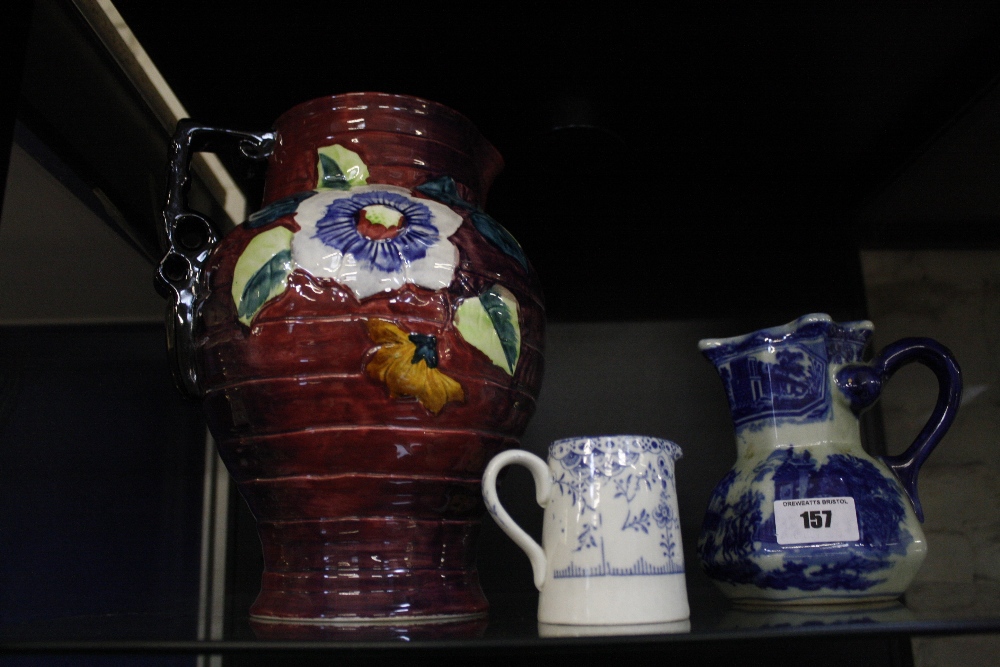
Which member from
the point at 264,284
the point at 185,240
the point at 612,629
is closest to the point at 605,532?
the point at 612,629

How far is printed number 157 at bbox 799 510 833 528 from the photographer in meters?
0.57

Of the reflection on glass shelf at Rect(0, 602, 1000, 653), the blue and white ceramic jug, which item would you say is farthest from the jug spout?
the reflection on glass shelf at Rect(0, 602, 1000, 653)

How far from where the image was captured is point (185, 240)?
0.65 m

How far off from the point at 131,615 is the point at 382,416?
253 millimetres

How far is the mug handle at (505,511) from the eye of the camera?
0.53m

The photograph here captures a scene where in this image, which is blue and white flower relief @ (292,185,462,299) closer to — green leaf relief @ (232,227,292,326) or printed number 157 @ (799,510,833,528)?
green leaf relief @ (232,227,292,326)

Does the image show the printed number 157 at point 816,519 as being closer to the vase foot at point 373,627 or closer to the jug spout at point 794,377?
the jug spout at point 794,377

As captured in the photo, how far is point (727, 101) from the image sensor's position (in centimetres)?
77

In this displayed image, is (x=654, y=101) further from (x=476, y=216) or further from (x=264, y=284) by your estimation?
(x=264, y=284)

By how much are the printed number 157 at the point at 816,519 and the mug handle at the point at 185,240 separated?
16.5 inches

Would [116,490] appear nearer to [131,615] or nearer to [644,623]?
[131,615]

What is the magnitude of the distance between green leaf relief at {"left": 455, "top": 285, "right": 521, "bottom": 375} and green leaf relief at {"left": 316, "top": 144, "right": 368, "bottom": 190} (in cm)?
14

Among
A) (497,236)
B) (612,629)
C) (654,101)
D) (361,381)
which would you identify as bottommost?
(612,629)

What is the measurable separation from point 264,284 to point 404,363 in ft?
0.33
